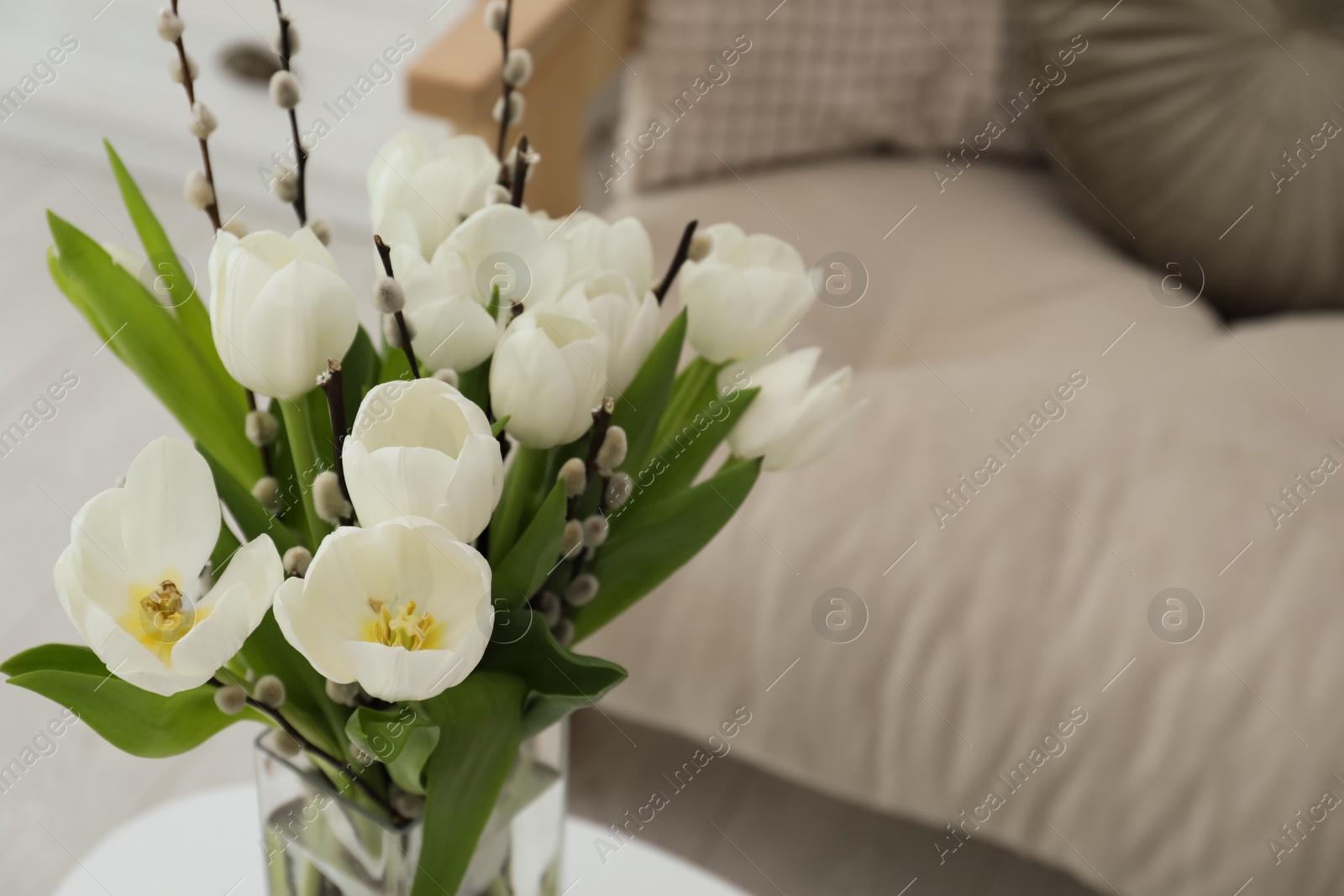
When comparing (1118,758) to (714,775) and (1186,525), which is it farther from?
(714,775)

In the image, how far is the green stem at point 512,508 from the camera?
478mm

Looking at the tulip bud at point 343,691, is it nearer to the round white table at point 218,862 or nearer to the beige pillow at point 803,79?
the round white table at point 218,862

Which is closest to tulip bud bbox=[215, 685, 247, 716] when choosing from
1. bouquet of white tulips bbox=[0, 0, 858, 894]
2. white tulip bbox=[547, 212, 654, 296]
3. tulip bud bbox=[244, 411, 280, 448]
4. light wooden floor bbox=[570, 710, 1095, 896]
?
bouquet of white tulips bbox=[0, 0, 858, 894]

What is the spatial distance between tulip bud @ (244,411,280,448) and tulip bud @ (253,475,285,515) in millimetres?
16

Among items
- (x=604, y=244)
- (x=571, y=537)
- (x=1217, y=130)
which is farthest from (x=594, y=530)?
(x=1217, y=130)

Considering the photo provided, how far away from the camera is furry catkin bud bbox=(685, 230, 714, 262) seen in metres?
0.50

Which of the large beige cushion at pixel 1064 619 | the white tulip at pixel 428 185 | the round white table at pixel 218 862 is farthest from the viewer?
the large beige cushion at pixel 1064 619

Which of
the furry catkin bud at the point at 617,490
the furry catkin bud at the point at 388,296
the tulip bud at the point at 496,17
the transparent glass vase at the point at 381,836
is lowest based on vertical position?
the transparent glass vase at the point at 381,836

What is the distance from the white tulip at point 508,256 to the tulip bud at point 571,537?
0.08 metres

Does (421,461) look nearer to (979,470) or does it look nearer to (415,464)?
(415,464)

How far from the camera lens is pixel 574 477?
0.43m

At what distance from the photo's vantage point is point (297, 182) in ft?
1.52

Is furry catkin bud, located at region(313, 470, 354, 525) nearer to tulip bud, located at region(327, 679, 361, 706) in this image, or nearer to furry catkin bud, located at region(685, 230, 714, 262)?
tulip bud, located at region(327, 679, 361, 706)

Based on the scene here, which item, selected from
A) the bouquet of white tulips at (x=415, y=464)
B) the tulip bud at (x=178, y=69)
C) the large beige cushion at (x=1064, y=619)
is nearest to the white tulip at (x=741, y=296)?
the bouquet of white tulips at (x=415, y=464)
